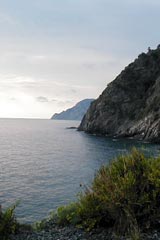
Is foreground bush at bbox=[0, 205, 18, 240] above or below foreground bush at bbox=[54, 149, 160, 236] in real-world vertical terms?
below

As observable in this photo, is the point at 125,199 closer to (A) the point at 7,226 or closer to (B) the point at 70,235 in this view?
(B) the point at 70,235

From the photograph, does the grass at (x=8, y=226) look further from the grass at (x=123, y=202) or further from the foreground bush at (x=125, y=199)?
the foreground bush at (x=125, y=199)

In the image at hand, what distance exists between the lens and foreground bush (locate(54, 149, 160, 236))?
40.0ft

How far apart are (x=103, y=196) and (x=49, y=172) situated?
1845 inches

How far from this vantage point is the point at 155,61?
168 m

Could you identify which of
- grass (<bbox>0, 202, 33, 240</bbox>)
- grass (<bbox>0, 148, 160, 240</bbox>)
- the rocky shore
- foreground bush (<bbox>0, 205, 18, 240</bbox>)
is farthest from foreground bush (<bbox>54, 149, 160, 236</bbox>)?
foreground bush (<bbox>0, 205, 18, 240</bbox>)

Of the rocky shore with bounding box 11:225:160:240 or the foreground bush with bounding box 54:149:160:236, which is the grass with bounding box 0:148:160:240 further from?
the rocky shore with bounding box 11:225:160:240

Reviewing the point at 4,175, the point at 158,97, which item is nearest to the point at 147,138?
the point at 158,97

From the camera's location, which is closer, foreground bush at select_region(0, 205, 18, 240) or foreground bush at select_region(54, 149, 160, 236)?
foreground bush at select_region(54, 149, 160, 236)

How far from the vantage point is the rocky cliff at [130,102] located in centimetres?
12950

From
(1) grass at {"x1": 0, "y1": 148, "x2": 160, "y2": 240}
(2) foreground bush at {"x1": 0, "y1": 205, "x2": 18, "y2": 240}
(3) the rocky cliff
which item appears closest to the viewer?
(1) grass at {"x1": 0, "y1": 148, "x2": 160, "y2": 240}

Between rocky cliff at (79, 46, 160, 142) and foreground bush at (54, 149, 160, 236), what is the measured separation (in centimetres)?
10453

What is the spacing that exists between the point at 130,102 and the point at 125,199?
469ft

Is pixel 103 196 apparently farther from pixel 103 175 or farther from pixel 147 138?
pixel 147 138
